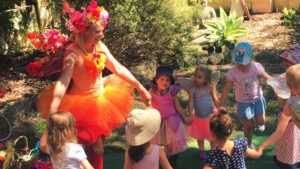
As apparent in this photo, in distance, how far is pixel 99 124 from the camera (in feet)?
14.2

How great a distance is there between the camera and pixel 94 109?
4.34 metres

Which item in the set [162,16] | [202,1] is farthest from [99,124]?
[202,1]

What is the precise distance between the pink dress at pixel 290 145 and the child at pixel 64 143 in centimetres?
186

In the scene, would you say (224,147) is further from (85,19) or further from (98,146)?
(85,19)

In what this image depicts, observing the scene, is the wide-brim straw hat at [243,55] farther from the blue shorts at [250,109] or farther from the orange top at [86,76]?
the orange top at [86,76]

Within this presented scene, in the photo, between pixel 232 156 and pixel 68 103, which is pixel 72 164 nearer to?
pixel 68 103

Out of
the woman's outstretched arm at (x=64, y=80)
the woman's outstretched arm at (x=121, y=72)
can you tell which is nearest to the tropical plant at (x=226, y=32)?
the woman's outstretched arm at (x=121, y=72)

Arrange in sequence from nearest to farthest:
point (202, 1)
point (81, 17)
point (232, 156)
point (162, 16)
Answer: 1. point (232, 156)
2. point (81, 17)
3. point (162, 16)
4. point (202, 1)

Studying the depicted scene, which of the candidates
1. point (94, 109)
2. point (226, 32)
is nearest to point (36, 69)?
point (94, 109)

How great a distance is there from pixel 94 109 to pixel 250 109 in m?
2.02

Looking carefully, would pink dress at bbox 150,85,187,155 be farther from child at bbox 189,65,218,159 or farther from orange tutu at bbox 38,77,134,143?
orange tutu at bbox 38,77,134,143

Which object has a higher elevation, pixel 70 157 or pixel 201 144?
pixel 70 157

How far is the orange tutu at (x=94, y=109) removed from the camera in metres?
4.28

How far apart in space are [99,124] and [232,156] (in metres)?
1.27
